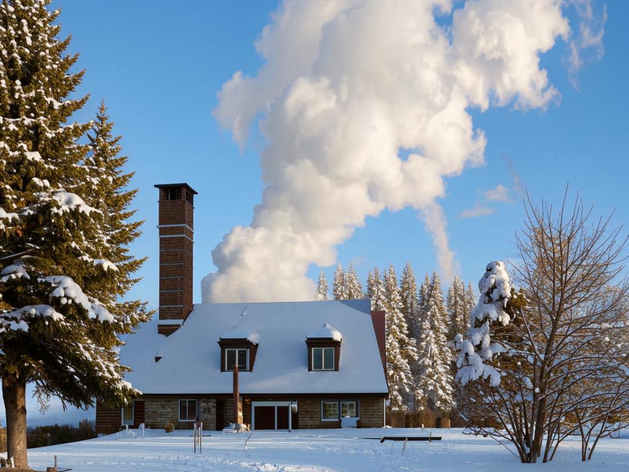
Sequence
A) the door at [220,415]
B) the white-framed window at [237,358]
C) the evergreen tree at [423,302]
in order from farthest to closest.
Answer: the evergreen tree at [423,302] < the white-framed window at [237,358] < the door at [220,415]

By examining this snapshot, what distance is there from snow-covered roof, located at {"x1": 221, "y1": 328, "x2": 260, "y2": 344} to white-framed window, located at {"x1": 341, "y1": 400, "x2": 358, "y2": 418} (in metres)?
6.20

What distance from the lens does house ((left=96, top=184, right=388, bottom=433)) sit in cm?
3925

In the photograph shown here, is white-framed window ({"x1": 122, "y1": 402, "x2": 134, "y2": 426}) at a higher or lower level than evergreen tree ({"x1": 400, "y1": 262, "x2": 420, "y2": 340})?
lower

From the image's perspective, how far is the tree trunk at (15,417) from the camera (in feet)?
61.4

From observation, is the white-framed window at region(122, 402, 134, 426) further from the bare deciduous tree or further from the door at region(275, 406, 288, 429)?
the bare deciduous tree

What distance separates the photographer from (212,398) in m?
39.7

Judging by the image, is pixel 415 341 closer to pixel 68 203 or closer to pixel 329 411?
pixel 329 411

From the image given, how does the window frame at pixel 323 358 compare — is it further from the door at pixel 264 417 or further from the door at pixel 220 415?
the door at pixel 220 415

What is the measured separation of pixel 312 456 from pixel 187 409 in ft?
57.6

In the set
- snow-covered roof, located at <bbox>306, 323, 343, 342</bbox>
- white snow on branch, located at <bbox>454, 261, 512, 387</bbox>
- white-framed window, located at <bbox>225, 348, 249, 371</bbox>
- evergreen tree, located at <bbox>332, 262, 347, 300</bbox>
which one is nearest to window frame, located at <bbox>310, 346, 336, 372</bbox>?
snow-covered roof, located at <bbox>306, 323, 343, 342</bbox>

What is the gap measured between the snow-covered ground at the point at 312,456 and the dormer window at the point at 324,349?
8814 millimetres

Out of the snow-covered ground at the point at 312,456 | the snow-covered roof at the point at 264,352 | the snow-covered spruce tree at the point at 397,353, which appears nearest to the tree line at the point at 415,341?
the snow-covered spruce tree at the point at 397,353

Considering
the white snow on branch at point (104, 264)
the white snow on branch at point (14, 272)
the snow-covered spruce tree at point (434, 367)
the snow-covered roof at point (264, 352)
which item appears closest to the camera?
the white snow on branch at point (14, 272)

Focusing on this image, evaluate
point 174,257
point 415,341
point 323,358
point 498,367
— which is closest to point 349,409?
point 323,358
